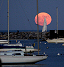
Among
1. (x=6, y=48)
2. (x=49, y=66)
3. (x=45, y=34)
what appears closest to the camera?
(x=49, y=66)

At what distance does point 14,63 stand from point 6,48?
1233 centimetres

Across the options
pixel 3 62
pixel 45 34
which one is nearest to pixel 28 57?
pixel 3 62

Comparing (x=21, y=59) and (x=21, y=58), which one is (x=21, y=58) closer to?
(x=21, y=58)

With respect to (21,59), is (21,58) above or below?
above

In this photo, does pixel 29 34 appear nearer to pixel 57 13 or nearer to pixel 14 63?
A: pixel 57 13

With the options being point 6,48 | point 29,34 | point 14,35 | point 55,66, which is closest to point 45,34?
point 29,34

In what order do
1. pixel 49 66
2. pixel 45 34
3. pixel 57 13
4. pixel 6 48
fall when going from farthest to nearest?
pixel 45 34 < pixel 57 13 < pixel 6 48 < pixel 49 66

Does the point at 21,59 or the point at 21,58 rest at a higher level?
the point at 21,58

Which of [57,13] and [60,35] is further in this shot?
[60,35]

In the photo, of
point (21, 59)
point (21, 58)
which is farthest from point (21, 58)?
point (21, 59)

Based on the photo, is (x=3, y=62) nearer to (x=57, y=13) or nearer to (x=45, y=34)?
(x=57, y=13)

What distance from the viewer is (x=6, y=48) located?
125 feet

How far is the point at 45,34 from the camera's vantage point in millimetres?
132125

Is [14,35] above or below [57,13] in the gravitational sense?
below
